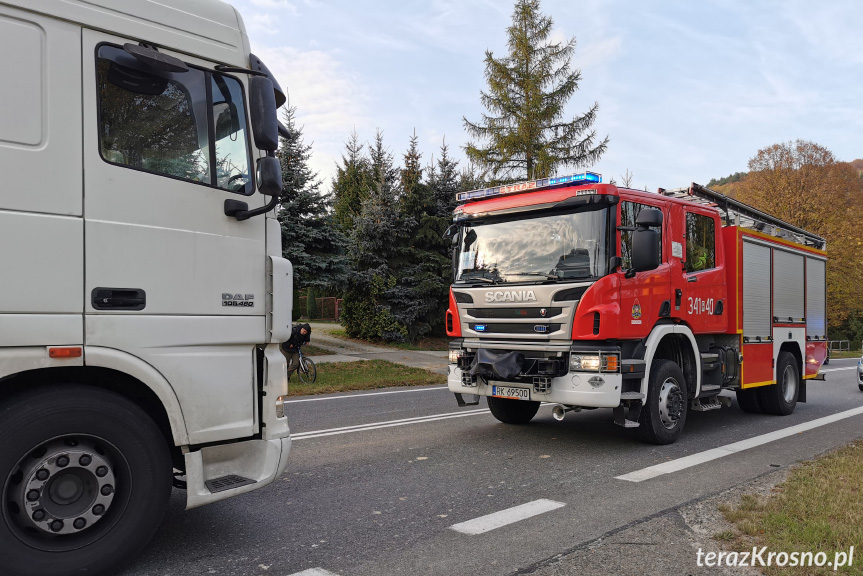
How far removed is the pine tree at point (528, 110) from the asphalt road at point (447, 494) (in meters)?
14.6

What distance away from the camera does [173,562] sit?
373 centimetres

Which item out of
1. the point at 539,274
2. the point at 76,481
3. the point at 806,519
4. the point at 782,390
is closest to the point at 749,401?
→ the point at 782,390

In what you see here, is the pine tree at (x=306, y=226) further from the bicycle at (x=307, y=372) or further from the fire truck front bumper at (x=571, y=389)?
the fire truck front bumper at (x=571, y=389)

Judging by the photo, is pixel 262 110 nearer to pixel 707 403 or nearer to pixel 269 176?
pixel 269 176

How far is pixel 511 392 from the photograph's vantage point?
7.05m

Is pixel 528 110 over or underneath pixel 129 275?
over

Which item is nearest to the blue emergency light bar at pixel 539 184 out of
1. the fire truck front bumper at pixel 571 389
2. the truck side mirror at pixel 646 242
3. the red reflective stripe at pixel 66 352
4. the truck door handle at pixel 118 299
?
the truck side mirror at pixel 646 242

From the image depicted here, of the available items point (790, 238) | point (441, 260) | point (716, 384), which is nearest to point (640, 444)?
point (716, 384)

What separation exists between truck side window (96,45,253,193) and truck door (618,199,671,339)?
13.5 ft

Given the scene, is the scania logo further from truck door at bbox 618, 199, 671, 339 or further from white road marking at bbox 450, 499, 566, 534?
white road marking at bbox 450, 499, 566, 534

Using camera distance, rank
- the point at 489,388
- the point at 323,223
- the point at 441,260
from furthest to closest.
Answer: the point at 441,260 < the point at 323,223 < the point at 489,388

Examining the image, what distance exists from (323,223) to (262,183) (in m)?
15.1

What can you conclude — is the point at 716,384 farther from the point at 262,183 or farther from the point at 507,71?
the point at 507,71

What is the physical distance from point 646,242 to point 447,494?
10.6 ft
